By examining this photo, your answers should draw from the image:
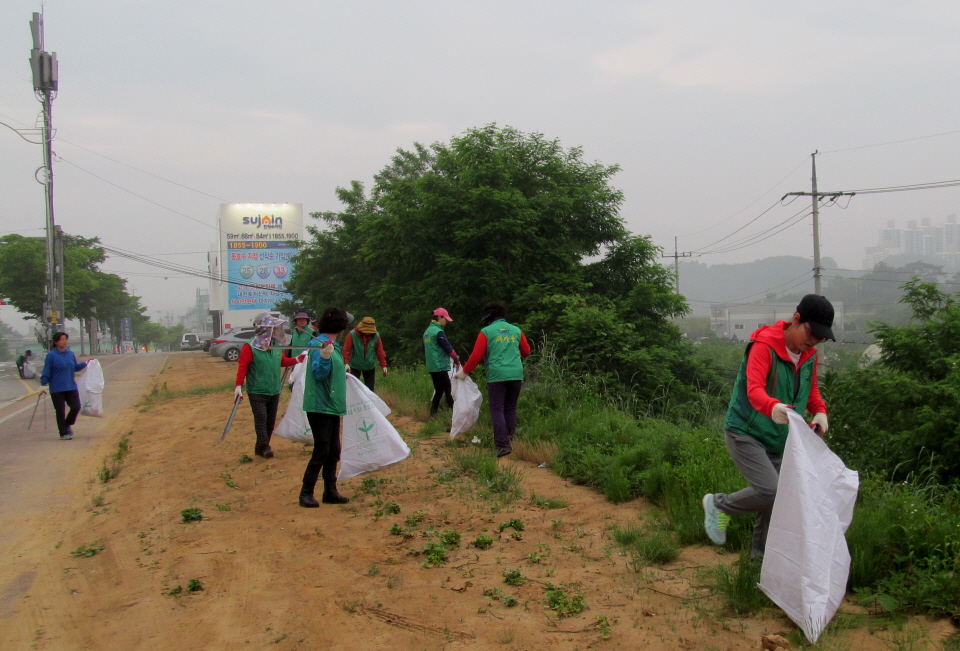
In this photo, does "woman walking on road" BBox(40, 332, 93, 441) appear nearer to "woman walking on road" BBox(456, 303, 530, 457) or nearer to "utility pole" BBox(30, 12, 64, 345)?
"woman walking on road" BBox(456, 303, 530, 457)

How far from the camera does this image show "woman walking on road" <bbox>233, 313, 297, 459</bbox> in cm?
782

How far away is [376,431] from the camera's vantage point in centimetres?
618

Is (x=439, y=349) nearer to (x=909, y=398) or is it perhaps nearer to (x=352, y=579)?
(x=352, y=579)

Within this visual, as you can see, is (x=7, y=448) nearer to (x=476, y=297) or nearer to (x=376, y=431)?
(x=376, y=431)

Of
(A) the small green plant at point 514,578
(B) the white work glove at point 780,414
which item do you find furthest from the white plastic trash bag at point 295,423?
(B) the white work glove at point 780,414

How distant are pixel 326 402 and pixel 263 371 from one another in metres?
2.31

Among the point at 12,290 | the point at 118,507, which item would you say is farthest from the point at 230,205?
the point at 118,507

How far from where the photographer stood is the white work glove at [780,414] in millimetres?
3438

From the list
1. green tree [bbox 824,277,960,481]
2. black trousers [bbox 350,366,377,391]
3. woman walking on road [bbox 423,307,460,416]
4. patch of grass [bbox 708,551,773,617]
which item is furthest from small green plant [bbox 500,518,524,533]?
black trousers [bbox 350,366,377,391]

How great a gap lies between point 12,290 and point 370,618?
161ft

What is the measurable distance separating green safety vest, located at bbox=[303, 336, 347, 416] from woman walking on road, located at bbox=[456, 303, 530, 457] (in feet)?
5.93

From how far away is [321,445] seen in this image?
5961 millimetres

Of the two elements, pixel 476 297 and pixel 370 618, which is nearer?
pixel 370 618

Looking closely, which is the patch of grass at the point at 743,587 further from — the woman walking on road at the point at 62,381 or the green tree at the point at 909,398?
the woman walking on road at the point at 62,381
